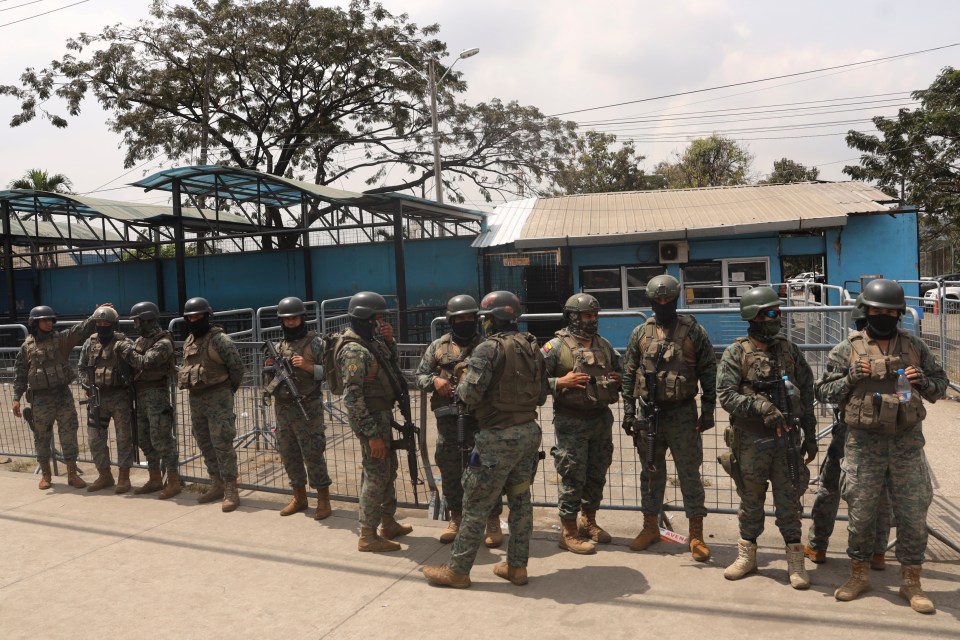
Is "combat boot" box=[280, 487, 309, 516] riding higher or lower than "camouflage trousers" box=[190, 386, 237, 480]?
lower

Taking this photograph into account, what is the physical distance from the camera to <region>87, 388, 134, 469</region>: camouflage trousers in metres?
6.64

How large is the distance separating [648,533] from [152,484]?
4.73 m

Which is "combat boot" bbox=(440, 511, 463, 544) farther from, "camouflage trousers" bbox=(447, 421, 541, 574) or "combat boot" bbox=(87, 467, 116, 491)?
"combat boot" bbox=(87, 467, 116, 491)

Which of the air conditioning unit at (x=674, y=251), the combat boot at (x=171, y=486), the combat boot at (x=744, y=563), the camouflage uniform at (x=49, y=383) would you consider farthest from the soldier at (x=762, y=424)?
the air conditioning unit at (x=674, y=251)

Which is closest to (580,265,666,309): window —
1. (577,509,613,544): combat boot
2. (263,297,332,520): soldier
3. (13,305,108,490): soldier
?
(263,297,332,520): soldier

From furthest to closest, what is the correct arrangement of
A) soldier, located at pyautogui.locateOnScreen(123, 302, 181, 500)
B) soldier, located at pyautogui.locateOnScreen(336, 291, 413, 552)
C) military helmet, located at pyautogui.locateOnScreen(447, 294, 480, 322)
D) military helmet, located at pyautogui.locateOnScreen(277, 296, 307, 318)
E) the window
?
the window, soldier, located at pyautogui.locateOnScreen(123, 302, 181, 500), military helmet, located at pyautogui.locateOnScreen(277, 296, 307, 318), soldier, located at pyautogui.locateOnScreen(336, 291, 413, 552), military helmet, located at pyautogui.locateOnScreen(447, 294, 480, 322)

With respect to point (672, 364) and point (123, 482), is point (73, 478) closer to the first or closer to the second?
point (123, 482)

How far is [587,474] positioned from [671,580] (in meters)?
0.92

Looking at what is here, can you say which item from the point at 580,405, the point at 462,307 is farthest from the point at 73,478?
the point at 580,405

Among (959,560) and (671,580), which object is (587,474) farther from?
(959,560)

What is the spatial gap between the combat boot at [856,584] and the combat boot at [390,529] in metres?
2.93

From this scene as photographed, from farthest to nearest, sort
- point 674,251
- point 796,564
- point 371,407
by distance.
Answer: point 674,251 → point 371,407 → point 796,564

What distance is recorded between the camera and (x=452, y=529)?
5.19 metres

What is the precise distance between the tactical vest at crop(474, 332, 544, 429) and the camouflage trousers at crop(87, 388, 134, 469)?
4158 mm
